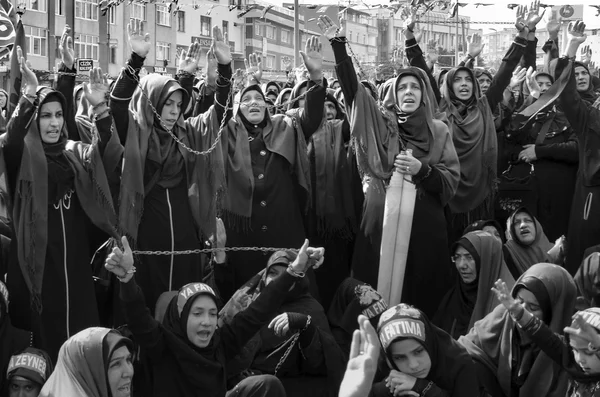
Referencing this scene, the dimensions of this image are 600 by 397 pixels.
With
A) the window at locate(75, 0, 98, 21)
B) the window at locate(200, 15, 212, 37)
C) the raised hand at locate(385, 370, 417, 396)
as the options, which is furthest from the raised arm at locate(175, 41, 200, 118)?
the window at locate(200, 15, 212, 37)

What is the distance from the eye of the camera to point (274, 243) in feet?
20.1

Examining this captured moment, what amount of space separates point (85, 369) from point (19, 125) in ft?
5.19

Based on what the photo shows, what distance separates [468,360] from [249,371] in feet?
3.93

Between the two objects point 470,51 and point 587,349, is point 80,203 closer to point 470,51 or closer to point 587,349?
point 587,349

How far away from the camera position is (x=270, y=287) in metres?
4.55

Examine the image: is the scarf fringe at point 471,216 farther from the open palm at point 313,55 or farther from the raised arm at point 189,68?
the raised arm at point 189,68

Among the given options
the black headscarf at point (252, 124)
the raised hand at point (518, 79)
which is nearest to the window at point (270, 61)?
the raised hand at point (518, 79)

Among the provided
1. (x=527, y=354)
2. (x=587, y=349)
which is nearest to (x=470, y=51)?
(x=527, y=354)

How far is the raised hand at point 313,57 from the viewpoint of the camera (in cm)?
607

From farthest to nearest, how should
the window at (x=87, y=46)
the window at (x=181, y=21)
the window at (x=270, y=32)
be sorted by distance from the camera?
the window at (x=270, y=32) → the window at (x=181, y=21) → the window at (x=87, y=46)

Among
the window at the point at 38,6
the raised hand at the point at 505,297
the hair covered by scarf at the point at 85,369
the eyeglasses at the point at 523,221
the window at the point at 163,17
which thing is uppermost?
the window at the point at 163,17

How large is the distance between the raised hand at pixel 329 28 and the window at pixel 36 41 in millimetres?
29948

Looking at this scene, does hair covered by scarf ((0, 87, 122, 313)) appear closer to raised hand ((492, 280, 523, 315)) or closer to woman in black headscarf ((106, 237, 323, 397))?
woman in black headscarf ((106, 237, 323, 397))

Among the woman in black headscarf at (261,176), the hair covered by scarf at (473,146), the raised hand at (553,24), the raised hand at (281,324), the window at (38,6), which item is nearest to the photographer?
the raised hand at (281,324)
